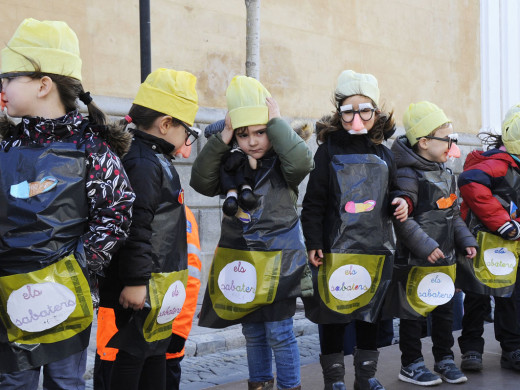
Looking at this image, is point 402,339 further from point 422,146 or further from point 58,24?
point 58,24

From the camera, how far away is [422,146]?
16.1 ft

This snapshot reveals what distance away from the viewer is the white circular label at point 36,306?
2791 mm

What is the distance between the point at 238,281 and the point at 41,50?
151 centimetres

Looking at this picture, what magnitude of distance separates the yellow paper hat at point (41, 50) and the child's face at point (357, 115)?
1.76m

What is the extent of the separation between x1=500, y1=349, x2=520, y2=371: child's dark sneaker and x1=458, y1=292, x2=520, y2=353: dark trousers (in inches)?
1.2

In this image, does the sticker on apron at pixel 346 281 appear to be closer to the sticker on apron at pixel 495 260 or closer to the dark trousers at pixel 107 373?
the dark trousers at pixel 107 373

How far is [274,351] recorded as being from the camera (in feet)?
12.9

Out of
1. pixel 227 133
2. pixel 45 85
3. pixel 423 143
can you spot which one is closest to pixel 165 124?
pixel 227 133

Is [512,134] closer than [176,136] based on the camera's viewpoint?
No

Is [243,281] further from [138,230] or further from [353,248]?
[138,230]

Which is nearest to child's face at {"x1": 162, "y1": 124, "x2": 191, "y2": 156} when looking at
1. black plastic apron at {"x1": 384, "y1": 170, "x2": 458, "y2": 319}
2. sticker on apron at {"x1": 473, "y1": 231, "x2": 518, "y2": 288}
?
black plastic apron at {"x1": 384, "y1": 170, "x2": 458, "y2": 319}

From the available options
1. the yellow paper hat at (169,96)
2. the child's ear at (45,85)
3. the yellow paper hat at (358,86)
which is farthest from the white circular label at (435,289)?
the child's ear at (45,85)

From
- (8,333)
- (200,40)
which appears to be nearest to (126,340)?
(8,333)

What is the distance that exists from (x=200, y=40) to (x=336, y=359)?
21.4ft
